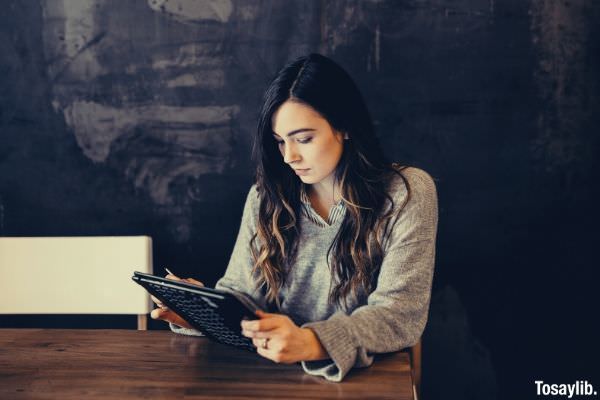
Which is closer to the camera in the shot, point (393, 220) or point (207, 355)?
point (207, 355)

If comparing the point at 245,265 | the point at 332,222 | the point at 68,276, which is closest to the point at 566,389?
the point at 332,222

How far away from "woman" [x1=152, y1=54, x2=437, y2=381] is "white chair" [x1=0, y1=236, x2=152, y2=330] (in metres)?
0.52

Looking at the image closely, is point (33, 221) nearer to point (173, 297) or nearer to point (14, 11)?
point (14, 11)

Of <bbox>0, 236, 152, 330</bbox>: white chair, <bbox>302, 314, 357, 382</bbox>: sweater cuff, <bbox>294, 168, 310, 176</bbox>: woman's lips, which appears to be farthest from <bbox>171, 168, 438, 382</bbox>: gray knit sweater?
<bbox>0, 236, 152, 330</bbox>: white chair

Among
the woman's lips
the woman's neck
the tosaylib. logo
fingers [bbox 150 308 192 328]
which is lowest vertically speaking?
the tosaylib. logo

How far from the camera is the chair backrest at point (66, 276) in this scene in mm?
1961

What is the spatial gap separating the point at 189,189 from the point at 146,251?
292 millimetres

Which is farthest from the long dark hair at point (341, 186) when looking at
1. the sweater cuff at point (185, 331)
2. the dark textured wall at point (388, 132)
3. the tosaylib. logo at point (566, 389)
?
the tosaylib. logo at point (566, 389)

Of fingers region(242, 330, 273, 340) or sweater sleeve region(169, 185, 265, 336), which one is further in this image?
sweater sleeve region(169, 185, 265, 336)

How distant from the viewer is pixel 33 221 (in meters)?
2.18

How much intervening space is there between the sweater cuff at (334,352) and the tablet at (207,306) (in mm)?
141

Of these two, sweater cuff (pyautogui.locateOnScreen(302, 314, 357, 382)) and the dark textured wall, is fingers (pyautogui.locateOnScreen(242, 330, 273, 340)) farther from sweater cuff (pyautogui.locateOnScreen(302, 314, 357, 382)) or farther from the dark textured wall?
the dark textured wall

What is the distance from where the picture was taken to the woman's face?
1.43 meters

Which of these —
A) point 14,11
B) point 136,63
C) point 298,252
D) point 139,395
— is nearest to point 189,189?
point 136,63
